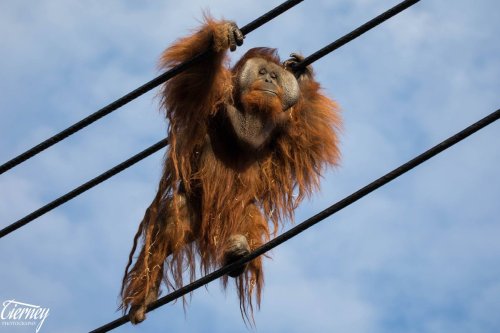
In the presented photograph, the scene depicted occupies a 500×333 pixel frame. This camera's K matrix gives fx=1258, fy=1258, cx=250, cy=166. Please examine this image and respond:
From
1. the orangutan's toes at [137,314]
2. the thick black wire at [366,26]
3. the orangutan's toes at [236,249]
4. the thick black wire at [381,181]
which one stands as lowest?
the thick black wire at [381,181]

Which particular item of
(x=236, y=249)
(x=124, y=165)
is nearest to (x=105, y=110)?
(x=124, y=165)

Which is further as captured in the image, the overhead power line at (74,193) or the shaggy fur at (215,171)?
the shaggy fur at (215,171)

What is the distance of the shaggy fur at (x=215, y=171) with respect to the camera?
21.1 ft

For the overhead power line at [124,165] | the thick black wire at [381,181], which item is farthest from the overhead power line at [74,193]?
the thick black wire at [381,181]

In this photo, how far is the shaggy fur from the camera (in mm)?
6426

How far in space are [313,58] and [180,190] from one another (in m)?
1.10

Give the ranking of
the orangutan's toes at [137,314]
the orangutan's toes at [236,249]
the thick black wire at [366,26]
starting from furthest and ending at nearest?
the orangutan's toes at [137,314], the orangutan's toes at [236,249], the thick black wire at [366,26]

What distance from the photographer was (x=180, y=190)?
260 inches

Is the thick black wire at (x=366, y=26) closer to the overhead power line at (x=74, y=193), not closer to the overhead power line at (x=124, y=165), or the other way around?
the overhead power line at (x=124, y=165)

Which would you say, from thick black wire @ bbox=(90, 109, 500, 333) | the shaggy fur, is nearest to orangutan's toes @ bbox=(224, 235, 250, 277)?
the shaggy fur

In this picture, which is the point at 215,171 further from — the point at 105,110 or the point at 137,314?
the point at 105,110

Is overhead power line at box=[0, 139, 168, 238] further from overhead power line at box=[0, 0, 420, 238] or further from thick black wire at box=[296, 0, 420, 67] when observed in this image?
thick black wire at box=[296, 0, 420, 67]

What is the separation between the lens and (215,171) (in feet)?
22.0

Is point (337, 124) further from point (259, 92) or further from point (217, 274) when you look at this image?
point (217, 274)
